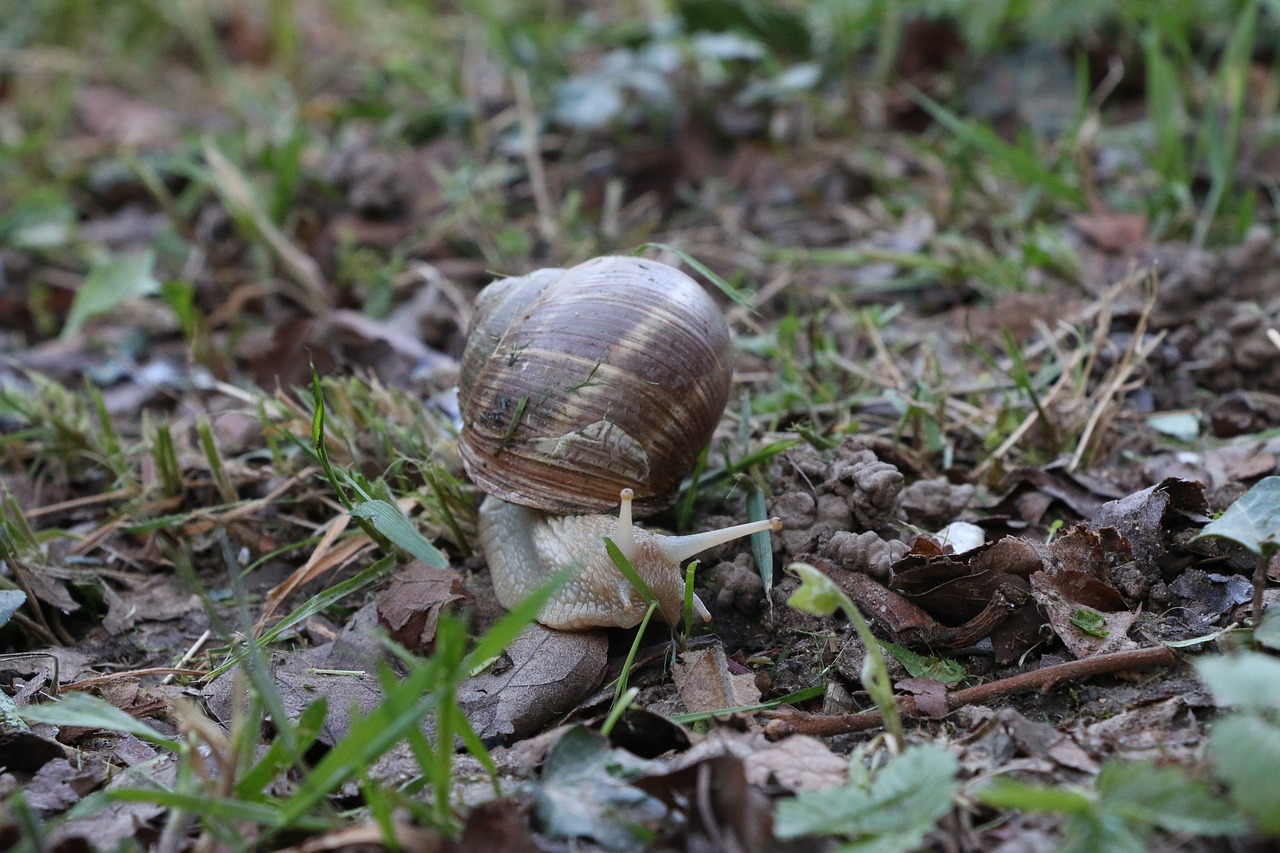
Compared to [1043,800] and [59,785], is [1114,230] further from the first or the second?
[59,785]

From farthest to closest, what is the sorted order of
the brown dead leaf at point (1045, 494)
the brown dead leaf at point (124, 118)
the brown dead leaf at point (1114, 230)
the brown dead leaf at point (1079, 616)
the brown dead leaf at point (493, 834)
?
1. the brown dead leaf at point (124, 118)
2. the brown dead leaf at point (1114, 230)
3. the brown dead leaf at point (1045, 494)
4. the brown dead leaf at point (1079, 616)
5. the brown dead leaf at point (493, 834)

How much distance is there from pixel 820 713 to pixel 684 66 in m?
4.11

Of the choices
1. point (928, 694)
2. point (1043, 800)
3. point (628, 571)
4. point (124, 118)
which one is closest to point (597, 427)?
point (628, 571)

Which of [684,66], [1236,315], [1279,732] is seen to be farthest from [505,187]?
[1279,732]

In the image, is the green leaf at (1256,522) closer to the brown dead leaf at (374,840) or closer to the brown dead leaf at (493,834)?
the brown dead leaf at (493,834)

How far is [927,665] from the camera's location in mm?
2441

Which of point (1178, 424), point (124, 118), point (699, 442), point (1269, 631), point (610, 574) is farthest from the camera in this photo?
point (124, 118)

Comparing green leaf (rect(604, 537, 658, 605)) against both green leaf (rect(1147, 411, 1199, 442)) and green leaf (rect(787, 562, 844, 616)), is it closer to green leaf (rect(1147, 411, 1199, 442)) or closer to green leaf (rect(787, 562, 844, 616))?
green leaf (rect(787, 562, 844, 616))

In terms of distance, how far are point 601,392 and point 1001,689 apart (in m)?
1.20

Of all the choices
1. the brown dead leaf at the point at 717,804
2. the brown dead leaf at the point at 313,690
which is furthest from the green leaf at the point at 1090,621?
the brown dead leaf at the point at 313,690

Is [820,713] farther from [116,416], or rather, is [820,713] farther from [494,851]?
[116,416]

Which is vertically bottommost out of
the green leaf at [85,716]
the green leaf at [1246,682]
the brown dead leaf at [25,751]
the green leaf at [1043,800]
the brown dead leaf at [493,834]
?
the brown dead leaf at [25,751]

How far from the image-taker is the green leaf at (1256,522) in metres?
2.07

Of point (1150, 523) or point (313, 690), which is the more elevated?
point (1150, 523)
